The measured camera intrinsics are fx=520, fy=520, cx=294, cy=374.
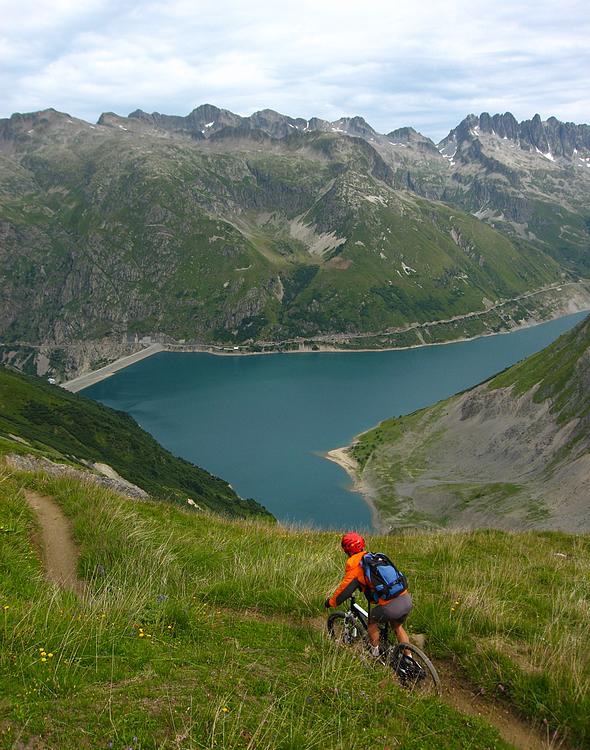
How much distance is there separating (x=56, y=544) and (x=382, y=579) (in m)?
10.4

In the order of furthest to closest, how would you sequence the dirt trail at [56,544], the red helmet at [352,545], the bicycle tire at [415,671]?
the dirt trail at [56,544] < the red helmet at [352,545] < the bicycle tire at [415,671]

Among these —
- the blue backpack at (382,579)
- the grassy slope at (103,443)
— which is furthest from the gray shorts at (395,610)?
the grassy slope at (103,443)

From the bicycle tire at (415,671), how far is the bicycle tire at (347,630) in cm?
70

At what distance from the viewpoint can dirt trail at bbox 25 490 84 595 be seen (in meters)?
13.7

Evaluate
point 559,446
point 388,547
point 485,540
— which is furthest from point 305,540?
point 559,446

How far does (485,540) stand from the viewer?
71.5ft

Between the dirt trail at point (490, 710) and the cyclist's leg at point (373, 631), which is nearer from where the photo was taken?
the dirt trail at point (490, 710)

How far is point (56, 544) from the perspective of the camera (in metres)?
15.6

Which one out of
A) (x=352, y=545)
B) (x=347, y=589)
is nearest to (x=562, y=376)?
(x=352, y=545)

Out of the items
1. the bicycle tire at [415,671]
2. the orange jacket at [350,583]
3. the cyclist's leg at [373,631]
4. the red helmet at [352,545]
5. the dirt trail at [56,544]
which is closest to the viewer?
the bicycle tire at [415,671]

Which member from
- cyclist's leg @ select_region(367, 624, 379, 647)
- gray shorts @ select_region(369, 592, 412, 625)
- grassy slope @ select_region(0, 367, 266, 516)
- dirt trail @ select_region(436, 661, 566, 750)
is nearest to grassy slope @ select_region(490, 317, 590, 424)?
grassy slope @ select_region(0, 367, 266, 516)

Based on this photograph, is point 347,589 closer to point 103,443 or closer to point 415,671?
point 415,671

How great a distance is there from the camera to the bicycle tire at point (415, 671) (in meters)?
9.20

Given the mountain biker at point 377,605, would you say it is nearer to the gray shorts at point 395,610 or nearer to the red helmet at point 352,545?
the gray shorts at point 395,610
